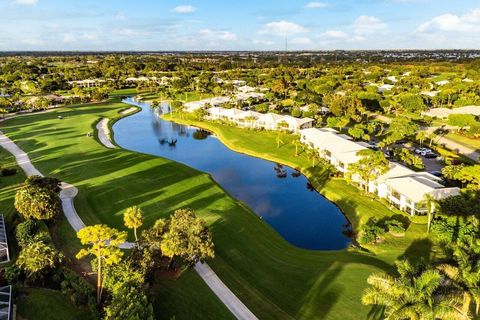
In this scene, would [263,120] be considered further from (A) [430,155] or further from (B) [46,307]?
(B) [46,307]

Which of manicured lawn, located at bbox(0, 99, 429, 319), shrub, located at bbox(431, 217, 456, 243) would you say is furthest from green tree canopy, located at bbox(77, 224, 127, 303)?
shrub, located at bbox(431, 217, 456, 243)

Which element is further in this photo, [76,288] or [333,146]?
Answer: [333,146]

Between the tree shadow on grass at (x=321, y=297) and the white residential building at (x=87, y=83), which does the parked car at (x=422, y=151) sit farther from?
the white residential building at (x=87, y=83)

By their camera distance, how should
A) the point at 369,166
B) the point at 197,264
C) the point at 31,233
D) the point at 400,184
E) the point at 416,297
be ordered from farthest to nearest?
1. the point at 369,166
2. the point at 400,184
3. the point at 31,233
4. the point at 197,264
5. the point at 416,297

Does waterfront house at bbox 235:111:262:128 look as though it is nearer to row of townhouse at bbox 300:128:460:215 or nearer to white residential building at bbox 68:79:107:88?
row of townhouse at bbox 300:128:460:215

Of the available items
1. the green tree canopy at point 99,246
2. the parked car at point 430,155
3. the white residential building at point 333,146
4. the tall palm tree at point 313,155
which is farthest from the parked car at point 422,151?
the green tree canopy at point 99,246

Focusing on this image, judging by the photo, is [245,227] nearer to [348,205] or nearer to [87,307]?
[348,205]

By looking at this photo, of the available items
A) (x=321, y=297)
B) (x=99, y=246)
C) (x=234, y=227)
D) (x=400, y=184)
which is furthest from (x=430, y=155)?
(x=99, y=246)

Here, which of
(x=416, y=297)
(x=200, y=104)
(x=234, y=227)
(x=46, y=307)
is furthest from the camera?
(x=200, y=104)
